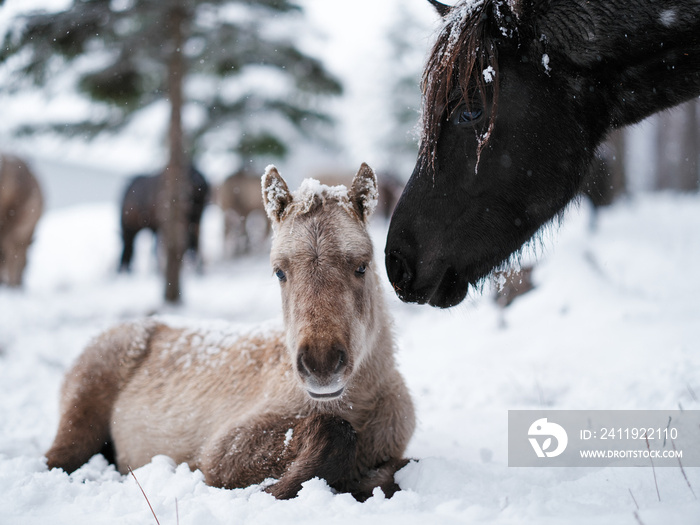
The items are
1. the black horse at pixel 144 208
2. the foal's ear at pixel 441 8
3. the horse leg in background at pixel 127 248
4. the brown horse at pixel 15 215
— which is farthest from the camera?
the horse leg in background at pixel 127 248

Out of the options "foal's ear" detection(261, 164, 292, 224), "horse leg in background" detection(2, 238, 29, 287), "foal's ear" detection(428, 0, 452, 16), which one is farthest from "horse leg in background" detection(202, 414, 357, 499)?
"horse leg in background" detection(2, 238, 29, 287)

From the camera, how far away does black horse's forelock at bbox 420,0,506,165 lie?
8.61 feet

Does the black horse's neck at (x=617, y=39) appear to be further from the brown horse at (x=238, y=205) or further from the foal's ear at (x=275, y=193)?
the brown horse at (x=238, y=205)

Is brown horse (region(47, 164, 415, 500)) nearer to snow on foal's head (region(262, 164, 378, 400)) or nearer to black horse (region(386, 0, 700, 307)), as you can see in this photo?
snow on foal's head (region(262, 164, 378, 400))

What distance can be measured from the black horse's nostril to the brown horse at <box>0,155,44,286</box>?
429 inches

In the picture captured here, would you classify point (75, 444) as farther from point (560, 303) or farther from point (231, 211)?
point (231, 211)

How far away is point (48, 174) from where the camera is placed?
32531mm

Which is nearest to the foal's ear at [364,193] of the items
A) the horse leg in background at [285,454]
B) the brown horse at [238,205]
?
the horse leg in background at [285,454]

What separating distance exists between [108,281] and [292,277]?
35.1 ft

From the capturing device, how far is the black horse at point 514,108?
8.59 ft

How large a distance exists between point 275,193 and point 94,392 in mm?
2219

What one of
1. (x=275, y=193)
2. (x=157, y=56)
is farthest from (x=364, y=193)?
(x=157, y=56)

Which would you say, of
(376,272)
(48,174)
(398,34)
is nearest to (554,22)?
(376,272)

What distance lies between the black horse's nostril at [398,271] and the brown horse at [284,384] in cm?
24
